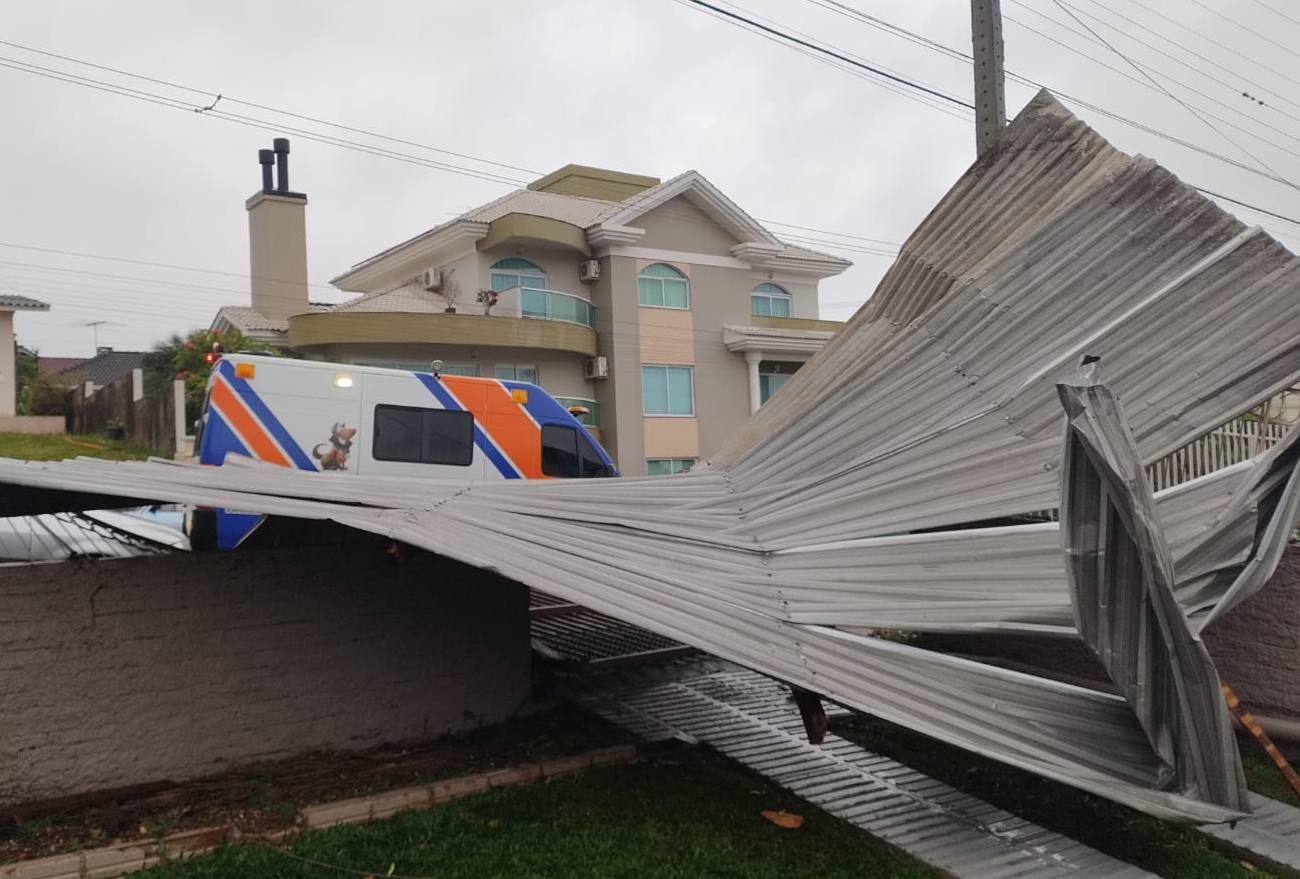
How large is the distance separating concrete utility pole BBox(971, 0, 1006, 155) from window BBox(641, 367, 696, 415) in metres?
17.9

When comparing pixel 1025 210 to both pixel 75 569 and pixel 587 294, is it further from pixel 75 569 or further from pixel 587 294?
pixel 587 294

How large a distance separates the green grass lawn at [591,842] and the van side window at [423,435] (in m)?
5.18

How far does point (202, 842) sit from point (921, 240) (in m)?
5.86

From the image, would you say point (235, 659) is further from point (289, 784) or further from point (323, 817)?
point (323, 817)

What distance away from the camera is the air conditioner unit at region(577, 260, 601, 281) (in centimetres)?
2700

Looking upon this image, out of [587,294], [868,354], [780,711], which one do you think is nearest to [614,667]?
[780,711]

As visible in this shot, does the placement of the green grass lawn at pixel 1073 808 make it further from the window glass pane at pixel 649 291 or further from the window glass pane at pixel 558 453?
the window glass pane at pixel 649 291

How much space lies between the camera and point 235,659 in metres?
6.55

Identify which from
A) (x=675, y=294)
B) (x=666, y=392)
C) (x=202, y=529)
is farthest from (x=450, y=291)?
(x=202, y=529)

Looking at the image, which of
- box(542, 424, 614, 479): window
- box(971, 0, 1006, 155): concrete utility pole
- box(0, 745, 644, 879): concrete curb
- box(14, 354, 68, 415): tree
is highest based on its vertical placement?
box(971, 0, 1006, 155): concrete utility pole

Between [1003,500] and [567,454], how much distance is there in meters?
7.30

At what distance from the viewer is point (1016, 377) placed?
19.3 ft

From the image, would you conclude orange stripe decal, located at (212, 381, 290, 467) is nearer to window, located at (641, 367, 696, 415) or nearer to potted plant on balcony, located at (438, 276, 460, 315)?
potted plant on balcony, located at (438, 276, 460, 315)

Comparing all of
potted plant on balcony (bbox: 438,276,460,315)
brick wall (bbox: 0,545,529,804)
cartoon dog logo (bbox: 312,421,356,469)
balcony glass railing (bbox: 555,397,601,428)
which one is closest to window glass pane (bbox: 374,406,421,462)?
cartoon dog logo (bbox: 312,421,356,469)
